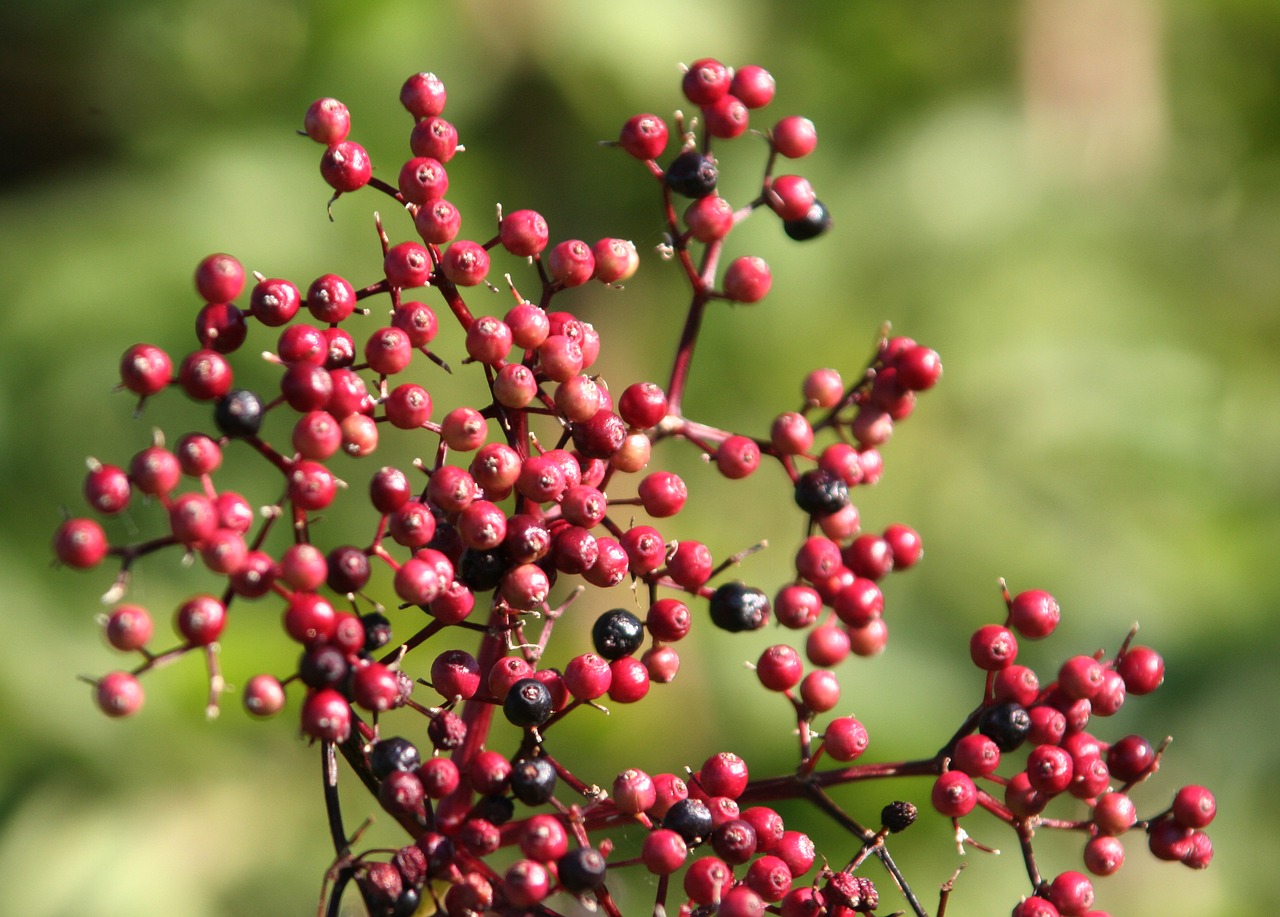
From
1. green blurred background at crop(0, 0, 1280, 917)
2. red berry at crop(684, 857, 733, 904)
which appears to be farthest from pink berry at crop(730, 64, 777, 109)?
green blurred background at crop(0, 0, 1280, 917)

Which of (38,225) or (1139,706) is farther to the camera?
(38,225)

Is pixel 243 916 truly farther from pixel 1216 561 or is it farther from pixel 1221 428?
pixel 1221 428

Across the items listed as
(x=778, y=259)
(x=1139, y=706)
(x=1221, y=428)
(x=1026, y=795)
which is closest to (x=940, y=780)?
(x=1026, y=795)

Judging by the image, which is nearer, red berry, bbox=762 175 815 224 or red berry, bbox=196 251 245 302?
red berry, bbox=196 251 245 302

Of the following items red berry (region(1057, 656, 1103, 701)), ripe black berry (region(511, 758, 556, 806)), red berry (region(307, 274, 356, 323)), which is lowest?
ripe black berry (region(511, 758, 556, 806))

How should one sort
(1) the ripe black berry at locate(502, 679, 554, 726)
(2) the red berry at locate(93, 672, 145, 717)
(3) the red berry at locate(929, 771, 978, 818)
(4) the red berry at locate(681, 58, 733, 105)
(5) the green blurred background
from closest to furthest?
(2) the red berry at locate(93, 672, 145, 717), (1) the ripe black berry at locate(502, 679, 554, 726), (3) the red berry at locate(929, 771, 978, 818), (4) the red berry at locate(681, 58, 733, 105), (5) the green blurred background

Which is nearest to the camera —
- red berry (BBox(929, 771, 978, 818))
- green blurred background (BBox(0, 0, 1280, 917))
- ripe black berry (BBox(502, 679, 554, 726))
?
ripe black berry (BBox(502, 679, 554, 726))

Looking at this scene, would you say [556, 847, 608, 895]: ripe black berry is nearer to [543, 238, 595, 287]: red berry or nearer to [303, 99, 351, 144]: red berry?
[543, 238, 595, 287]: red berry

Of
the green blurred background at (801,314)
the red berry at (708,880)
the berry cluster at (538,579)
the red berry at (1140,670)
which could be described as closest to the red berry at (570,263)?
the berry cluster at (538,579)
